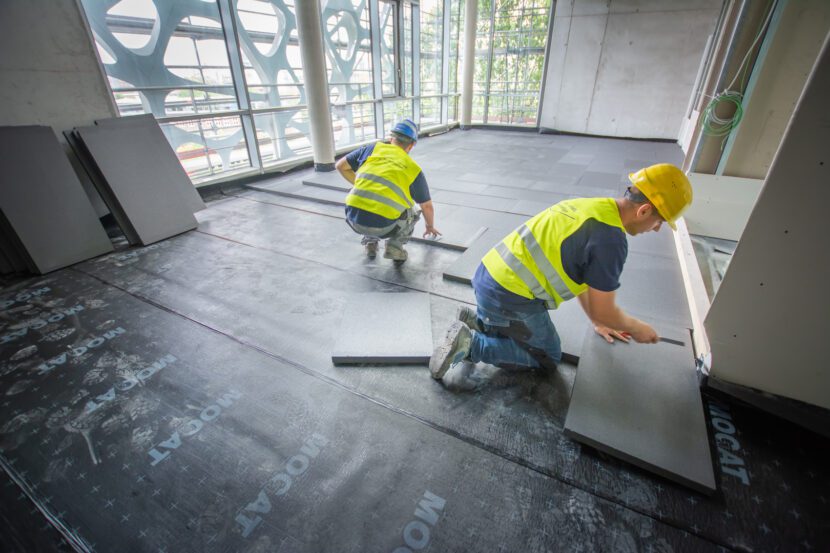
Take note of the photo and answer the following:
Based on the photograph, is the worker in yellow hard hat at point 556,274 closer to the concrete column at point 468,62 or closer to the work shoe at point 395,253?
the work shoe at point 395,253

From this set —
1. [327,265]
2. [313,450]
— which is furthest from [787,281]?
[327,265]

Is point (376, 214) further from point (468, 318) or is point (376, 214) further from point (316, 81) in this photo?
point (316, 81)

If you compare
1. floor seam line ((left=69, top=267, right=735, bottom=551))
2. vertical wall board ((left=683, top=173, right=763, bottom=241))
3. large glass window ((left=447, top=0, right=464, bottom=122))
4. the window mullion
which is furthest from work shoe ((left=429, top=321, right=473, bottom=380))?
large glass window ((left=447, top=0, right=464, bottom=122))

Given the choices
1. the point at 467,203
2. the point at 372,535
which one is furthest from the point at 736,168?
the point at 372,535

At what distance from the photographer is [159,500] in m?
1.51

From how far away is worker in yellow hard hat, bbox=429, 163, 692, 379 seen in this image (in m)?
1.62

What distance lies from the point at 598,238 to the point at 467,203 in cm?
326

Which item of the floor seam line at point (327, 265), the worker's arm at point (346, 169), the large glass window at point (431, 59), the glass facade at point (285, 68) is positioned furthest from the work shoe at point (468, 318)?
the large glass window at point (431, 59)

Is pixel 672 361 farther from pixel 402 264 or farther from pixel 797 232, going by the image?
pixel 402 264

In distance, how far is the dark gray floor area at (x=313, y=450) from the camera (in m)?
1.40

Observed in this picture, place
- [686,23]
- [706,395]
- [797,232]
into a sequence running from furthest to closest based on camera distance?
[686,23]
[706,395]
[797,232]

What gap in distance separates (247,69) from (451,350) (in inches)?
261

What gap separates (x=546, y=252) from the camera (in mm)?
1785

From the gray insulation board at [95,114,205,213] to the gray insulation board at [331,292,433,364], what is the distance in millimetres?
3019
